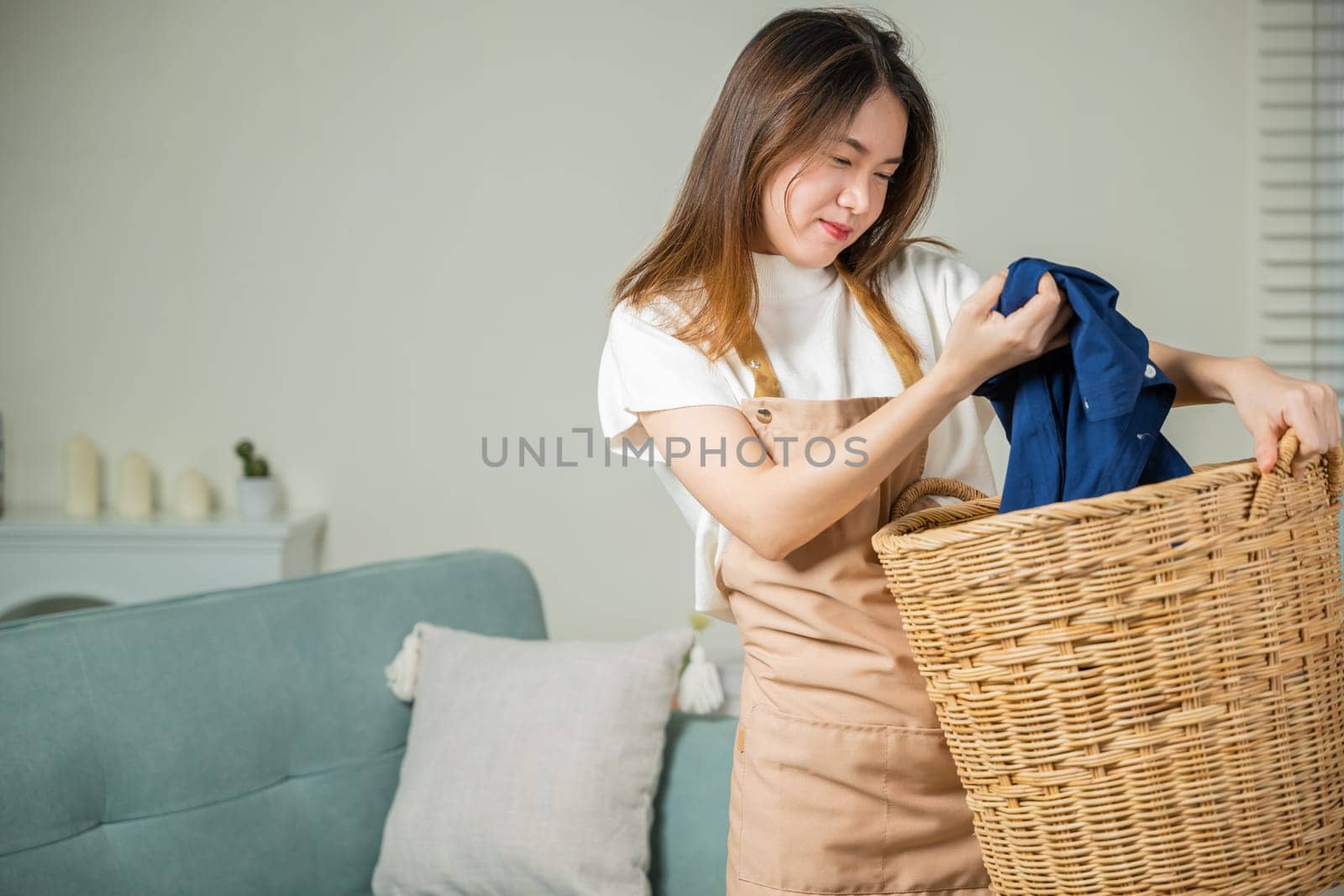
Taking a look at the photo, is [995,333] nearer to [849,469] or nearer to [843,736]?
[849,469]

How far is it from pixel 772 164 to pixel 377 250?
2378mm

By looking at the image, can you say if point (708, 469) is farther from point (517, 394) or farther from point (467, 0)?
point (467, 0)

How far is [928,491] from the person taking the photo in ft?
3.69

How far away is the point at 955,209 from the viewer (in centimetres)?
316

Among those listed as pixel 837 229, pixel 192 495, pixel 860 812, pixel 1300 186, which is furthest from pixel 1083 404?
pixel 192 495

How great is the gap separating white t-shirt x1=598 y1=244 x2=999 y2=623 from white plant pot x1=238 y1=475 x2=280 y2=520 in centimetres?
222

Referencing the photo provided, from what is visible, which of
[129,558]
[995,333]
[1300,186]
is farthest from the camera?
[1300,186]

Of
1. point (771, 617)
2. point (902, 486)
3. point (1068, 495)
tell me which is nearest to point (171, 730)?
point (771, 617)

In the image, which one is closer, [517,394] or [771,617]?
[771,617]

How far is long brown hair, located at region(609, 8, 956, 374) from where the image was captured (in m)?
1.11

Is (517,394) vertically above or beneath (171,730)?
above

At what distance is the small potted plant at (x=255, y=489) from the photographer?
3.18 meters

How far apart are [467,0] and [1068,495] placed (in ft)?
9.22

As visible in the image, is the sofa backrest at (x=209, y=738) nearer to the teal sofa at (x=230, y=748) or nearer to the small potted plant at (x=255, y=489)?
the teal sofa at (x=230, y=748)
